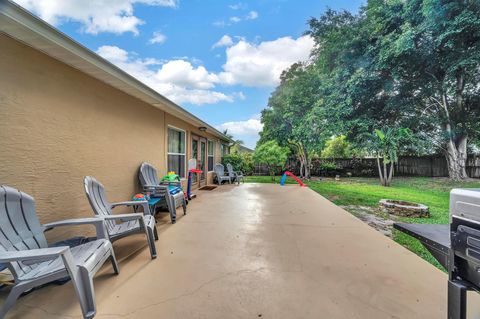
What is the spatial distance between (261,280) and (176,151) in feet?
17.2

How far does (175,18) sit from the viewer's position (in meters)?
7.01

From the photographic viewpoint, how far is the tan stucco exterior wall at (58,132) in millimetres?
2281

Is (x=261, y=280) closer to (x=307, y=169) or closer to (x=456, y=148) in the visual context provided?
(x=307, y=169)

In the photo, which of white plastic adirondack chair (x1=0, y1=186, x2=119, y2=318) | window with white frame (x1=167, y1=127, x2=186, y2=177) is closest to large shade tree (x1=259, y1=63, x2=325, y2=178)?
window with white frame (x1=167, y1=127, x2=186, y2=177)

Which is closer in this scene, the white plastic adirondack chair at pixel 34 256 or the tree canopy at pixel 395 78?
the white plastic adirondack chair at pixel 34 256

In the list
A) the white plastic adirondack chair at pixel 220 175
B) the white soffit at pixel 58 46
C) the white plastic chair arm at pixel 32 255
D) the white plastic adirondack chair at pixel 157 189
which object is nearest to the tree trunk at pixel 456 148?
the white plastic adirondack chair at pixel 220 175

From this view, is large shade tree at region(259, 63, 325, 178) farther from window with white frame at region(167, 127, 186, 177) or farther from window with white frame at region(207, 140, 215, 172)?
window with white frame at region(167, 127, 186, 177)

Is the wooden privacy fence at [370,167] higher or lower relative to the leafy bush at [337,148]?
lower

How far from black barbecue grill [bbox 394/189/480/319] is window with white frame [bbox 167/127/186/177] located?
5928 millimetres

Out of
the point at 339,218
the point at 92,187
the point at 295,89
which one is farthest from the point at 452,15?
the point at 92,187

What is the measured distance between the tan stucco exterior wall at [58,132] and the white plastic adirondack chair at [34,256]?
0.45 metres

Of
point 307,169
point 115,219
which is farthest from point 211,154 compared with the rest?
point 115,219

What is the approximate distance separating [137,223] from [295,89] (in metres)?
11.8

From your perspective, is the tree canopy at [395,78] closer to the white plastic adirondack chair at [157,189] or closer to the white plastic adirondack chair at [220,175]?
the white plastic adirondack chair at [220,175]
